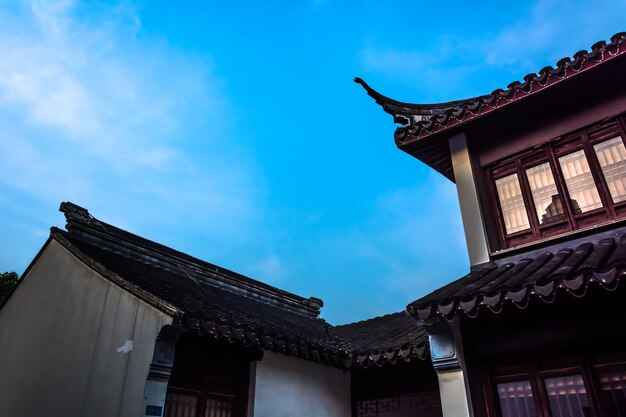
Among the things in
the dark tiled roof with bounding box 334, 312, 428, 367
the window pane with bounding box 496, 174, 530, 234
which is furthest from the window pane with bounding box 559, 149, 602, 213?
the dark tiled roof with bounding box 334, 312, 428, 367

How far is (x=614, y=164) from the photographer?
233 inches

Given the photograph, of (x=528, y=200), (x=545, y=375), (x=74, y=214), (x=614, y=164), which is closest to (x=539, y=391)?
(x=545, y=375)

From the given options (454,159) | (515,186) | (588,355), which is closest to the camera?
(588,355)

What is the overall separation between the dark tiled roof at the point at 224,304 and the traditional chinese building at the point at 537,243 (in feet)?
3.64

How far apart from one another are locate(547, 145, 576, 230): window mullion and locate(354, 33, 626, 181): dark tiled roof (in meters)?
0.97

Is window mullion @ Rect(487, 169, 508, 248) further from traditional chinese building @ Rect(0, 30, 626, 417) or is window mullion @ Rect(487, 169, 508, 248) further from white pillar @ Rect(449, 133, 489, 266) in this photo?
white pillar @ Rect(449, 133, 489, 266)

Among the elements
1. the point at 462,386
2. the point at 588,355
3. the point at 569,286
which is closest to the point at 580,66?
the point at 569,286

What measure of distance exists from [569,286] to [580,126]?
9.85ft

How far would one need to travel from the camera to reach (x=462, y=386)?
5.36 meters

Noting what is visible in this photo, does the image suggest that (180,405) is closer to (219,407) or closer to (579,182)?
(219,407)

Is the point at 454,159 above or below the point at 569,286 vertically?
above

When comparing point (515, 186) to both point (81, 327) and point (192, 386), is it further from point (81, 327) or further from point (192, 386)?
point (81, 327)

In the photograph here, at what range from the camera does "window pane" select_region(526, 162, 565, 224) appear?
6234 millimetres

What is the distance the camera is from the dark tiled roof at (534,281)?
168 inches
